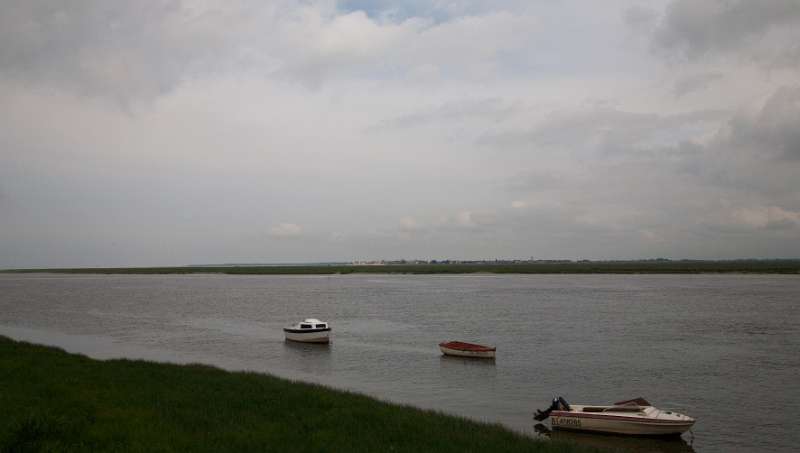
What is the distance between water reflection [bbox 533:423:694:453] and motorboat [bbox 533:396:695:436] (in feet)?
0.72

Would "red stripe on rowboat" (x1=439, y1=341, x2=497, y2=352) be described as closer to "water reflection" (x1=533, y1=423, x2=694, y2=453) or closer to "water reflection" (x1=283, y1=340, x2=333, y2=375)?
"water reflection" (x1=283, y1=340, x2=333, y2=375)

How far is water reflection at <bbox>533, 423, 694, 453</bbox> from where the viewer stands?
2123cm

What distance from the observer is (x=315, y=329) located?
45.8 meters

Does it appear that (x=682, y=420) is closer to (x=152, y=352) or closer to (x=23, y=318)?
(x=152, y=352)

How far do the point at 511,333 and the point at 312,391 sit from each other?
30.4 m

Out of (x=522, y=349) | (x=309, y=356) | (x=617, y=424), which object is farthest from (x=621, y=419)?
(x=309, y=356)

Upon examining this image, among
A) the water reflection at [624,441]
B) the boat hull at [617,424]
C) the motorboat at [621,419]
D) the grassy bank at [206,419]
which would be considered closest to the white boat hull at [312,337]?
the grassy bank at [206,419]

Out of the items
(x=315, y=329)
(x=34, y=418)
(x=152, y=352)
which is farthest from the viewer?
(x=315, y=329)

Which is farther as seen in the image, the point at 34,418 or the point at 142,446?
the point at 34,418

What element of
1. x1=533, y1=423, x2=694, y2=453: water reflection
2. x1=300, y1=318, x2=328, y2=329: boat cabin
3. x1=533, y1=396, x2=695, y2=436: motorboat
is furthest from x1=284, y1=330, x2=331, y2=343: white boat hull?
x1=533, y1=423, x2=694, y2=453: water reflection

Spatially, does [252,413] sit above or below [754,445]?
above

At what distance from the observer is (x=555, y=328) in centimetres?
5181

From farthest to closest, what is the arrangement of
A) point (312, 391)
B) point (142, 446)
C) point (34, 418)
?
point (312, 391)
point (34, 418)
point (142, 446)

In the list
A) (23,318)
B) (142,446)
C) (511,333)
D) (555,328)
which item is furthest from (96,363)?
(23,318)
